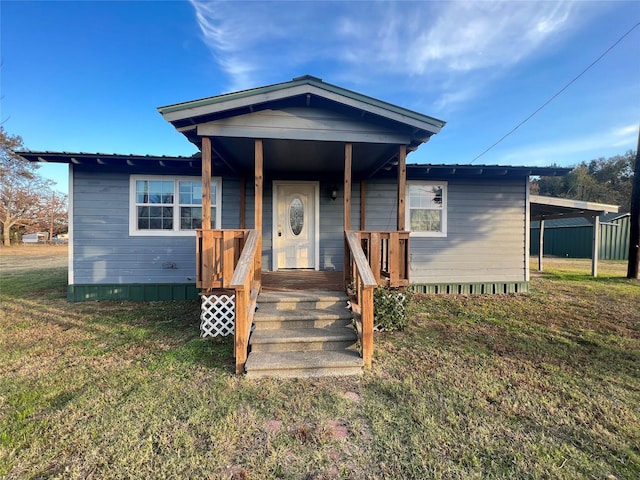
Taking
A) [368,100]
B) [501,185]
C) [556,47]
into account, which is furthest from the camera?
[556,47]

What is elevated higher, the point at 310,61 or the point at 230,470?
the point at 310,61

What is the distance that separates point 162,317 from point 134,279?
6.30ft

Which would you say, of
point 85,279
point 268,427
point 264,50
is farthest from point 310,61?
point 268,427

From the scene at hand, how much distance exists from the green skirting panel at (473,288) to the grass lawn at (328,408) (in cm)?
258

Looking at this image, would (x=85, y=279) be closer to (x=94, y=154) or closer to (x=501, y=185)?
(x=94, y=154)

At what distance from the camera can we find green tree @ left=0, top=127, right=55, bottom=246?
2180 cm

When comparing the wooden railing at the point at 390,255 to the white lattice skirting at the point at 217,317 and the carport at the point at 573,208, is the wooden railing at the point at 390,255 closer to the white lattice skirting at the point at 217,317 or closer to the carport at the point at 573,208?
the white lattice skirting at the point at 217,317

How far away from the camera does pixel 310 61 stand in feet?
36.3

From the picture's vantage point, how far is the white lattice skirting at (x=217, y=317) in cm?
414

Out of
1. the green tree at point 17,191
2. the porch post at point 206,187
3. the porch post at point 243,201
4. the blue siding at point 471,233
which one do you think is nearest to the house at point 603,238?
the blue siding at point 471,233

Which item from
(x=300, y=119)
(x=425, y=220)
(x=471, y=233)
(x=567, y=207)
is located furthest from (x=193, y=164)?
(x=567, y=207)

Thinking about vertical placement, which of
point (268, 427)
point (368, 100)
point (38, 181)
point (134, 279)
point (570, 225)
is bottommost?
point (268, 427)

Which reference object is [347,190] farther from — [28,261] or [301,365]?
[28,261]

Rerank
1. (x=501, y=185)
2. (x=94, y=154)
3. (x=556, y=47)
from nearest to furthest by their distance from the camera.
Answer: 1. (x=94, y=154)
2. (x=501, y=185)
3. (x=556, y=47)
